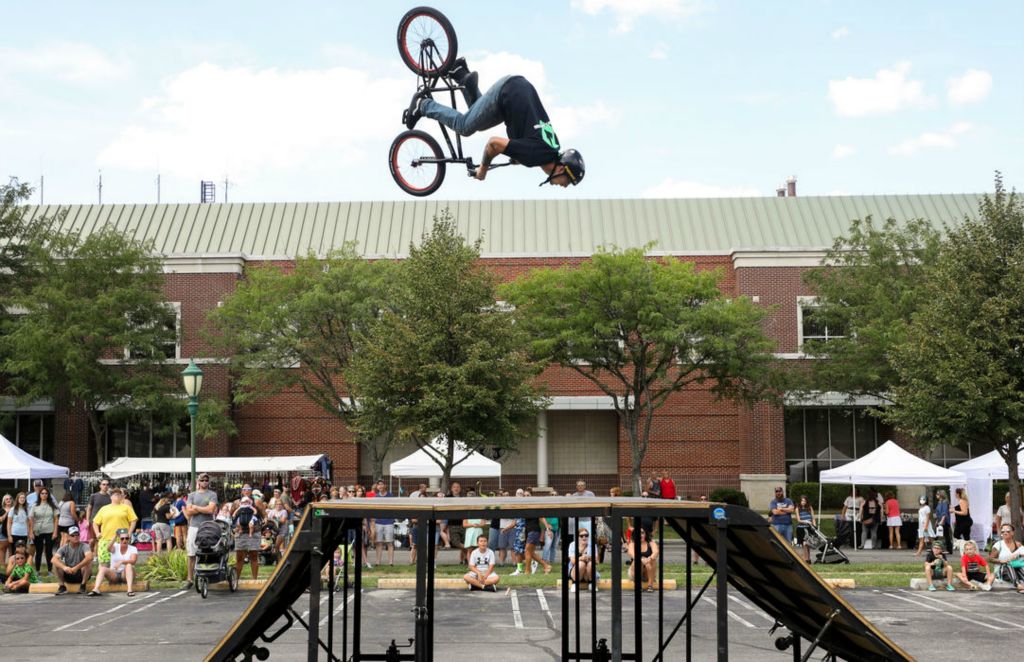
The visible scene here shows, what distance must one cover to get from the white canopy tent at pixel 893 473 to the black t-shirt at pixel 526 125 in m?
15.4

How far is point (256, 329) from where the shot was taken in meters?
37.1

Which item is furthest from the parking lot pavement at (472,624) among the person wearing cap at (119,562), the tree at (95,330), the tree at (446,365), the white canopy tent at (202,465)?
the tree at (95,330)

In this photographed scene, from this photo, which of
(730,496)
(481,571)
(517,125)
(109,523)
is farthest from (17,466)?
(730,496)

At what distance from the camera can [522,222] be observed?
1865 inches

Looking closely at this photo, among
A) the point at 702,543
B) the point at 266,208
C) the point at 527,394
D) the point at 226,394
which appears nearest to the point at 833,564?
Answer: the point at 527,394

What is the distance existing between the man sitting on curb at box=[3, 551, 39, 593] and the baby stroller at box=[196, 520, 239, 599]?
308cm

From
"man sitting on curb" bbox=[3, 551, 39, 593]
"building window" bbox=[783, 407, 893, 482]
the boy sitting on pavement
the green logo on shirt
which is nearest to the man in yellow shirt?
"man sitting on curb" bbox=[3, 551, 39, 593]

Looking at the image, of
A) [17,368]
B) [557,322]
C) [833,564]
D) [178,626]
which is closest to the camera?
[178,626]

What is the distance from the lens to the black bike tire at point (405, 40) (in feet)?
51.5

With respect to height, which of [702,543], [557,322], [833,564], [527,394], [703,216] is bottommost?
[833,564]

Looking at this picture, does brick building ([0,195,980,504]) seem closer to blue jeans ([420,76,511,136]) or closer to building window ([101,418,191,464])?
building window ([101,418,191,464])

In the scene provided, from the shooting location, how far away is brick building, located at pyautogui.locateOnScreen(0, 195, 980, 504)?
42.1 metres

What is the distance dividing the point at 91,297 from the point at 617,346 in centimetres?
1809

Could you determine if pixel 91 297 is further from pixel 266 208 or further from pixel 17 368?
pixel 266 208
